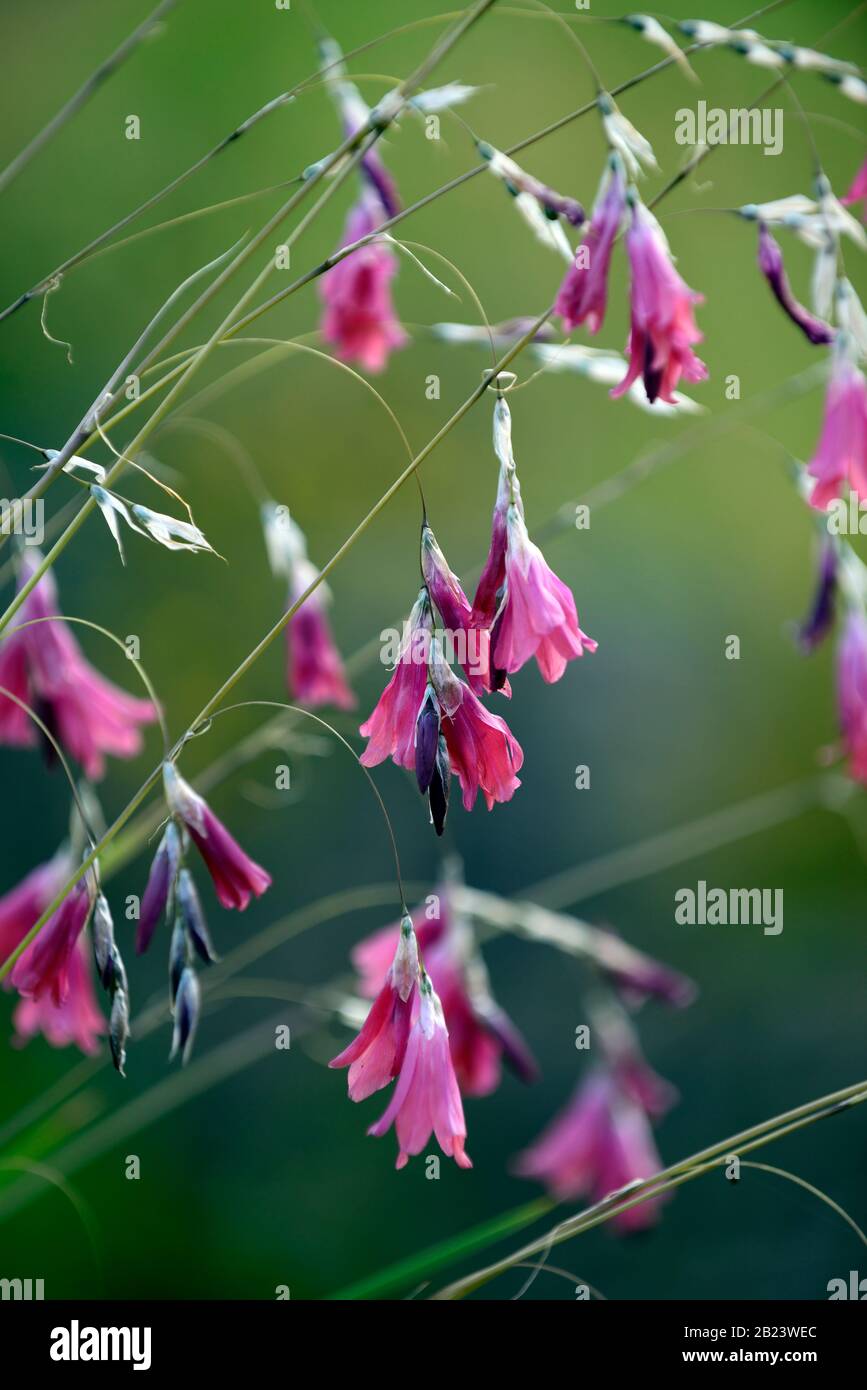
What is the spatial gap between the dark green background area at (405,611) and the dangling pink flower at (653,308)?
0.99 meters

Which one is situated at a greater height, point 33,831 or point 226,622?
point 226,622

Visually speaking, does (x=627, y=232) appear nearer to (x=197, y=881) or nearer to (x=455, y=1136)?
(x=455, y=1136)

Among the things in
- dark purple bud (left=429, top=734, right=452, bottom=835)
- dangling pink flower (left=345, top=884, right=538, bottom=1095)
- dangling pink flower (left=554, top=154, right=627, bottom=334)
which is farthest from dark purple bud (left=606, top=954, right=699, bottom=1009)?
dangling pink flower (left=554, top=154, right=627, bottom=334)

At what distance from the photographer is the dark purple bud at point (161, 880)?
0.62 metres

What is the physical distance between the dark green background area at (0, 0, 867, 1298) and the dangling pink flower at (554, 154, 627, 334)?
974 mm

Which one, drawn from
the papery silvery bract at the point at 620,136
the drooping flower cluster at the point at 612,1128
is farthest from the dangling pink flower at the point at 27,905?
the papery silvery bract at the point at 620,136

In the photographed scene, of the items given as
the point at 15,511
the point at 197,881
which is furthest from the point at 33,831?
the point at 15,511

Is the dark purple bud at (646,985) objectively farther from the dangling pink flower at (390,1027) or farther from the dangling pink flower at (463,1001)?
the dangling pink flower at (390,1027)

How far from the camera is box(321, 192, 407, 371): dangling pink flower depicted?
100cm

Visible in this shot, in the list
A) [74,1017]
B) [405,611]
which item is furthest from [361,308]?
[405,611]

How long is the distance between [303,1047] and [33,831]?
0.52 m

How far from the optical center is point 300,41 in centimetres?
185

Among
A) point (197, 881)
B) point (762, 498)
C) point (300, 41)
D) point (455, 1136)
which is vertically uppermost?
point (300, 41)
